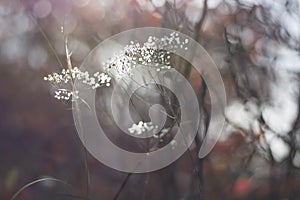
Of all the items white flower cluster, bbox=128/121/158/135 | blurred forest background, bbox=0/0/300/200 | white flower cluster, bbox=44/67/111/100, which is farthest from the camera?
blurred forest background, bbox=0/0/300/200

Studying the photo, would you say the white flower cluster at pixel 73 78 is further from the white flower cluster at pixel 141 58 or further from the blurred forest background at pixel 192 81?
the blurred forest background at pixel 192 81

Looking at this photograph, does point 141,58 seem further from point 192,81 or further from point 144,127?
point 192,81

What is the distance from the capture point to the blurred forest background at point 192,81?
7.78 feet

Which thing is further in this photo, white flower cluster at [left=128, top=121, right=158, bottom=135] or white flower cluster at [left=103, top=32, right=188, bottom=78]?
white flower cluster at [left=128, top=121, right=158, bottom=135]

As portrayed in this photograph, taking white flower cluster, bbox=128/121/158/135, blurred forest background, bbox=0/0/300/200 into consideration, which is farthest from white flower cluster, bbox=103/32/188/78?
blurred forest background, bbox=0/0/300/200

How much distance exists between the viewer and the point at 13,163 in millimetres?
3406

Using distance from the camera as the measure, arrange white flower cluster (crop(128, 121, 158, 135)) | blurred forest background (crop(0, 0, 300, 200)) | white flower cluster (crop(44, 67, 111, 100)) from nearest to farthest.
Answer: white flower cluster (crop(44, 67, 111, 100)) → white flower cluster (crop(128, 121, 158, 135)) → blurred forest background (crop(0, 0, 300, 200))

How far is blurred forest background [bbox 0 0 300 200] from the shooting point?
7.78 feet

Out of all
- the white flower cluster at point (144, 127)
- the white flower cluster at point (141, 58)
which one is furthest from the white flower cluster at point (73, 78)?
the white flower cluster at point (144, 127)

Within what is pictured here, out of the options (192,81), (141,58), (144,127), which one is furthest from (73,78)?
(192,81)

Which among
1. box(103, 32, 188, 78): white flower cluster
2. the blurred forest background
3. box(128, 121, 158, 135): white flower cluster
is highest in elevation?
box(103, 32, 188, 78): white flower cluster

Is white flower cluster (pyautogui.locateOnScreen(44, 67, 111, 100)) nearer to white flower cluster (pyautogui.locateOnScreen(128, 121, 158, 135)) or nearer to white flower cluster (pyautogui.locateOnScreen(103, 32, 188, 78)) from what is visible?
white flower cluster (pyautogui.locateOnScreen(103, 32, 188, 78))

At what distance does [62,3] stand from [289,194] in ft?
4.99

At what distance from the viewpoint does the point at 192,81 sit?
2039mm
